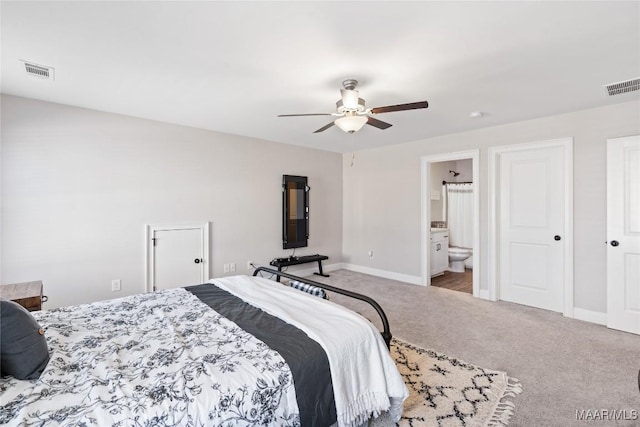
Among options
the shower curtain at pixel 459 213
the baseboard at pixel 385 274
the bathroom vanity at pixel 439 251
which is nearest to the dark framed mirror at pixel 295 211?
the baseboard at pixel 385 274

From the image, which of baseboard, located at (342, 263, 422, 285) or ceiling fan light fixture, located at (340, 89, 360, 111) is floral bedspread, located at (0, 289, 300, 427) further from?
baseboard, located at (342, 263, 422, 285)

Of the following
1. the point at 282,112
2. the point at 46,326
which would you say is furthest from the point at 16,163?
the point at 282,112

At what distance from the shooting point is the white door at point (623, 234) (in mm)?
3117

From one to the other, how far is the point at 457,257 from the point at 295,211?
328 centimetres

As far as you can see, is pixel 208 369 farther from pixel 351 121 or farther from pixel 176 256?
pixel 176 256

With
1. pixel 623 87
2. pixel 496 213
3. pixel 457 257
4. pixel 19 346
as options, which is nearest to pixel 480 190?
pixel 496 213

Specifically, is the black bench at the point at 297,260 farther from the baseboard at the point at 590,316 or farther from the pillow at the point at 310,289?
the baseboard at the point at 590,316

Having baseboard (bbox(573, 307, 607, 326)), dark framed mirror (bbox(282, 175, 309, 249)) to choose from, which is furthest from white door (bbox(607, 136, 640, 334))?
dark framed mirror (bbox(282, 175, 309, 249))

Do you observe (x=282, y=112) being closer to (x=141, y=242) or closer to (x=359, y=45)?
(x=359, y=45)

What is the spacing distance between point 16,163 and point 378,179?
4.93m

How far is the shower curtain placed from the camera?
20.5ft

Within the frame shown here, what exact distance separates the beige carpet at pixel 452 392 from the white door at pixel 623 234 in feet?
6.52

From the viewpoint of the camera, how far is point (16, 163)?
3.04 metres

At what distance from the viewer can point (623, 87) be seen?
2770mm
